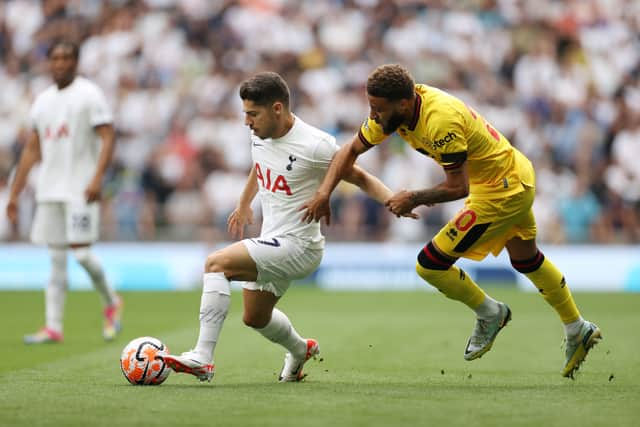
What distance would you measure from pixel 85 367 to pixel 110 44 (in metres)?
14.0

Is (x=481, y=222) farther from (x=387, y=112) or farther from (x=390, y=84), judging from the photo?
(x=390, y=84)

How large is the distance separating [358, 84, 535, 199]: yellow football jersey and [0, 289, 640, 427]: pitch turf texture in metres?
1.40

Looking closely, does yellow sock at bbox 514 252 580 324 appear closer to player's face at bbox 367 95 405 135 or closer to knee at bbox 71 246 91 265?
player's face at bbox 367 95 405 135

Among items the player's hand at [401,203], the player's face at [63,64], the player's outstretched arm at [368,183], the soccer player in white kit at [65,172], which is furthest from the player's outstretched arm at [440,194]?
the player's face at [63,64]

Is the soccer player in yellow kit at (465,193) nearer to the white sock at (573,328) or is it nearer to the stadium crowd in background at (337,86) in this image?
the white sock at (573,328)

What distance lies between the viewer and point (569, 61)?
20.4 meters

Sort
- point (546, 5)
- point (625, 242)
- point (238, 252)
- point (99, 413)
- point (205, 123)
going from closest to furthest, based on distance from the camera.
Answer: point (99, 413), point (238, 252), point (625, 242), point (205, 123), point (546, 5)

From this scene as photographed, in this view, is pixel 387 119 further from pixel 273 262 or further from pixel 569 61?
pixel 569 61

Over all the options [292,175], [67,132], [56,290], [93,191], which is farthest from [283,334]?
[67,132]

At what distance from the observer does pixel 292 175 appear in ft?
23.3

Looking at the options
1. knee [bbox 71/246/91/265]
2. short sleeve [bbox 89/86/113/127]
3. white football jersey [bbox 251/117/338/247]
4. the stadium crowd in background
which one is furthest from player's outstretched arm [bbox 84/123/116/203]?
the stadium crowd in background

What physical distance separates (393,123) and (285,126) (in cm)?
74

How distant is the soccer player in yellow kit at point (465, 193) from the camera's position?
6852mm

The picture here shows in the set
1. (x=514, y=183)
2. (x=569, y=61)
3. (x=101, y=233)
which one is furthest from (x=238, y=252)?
(x=569, y=61)
